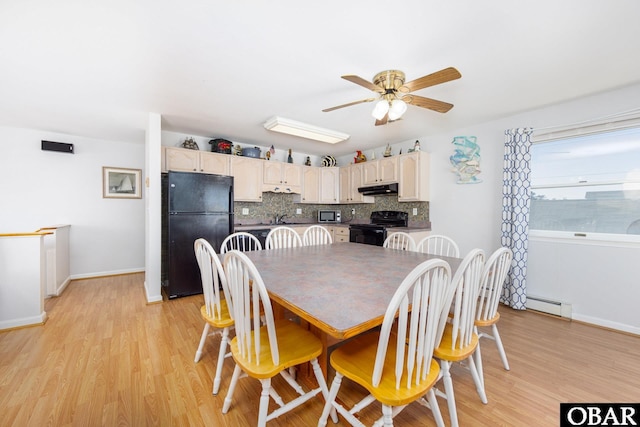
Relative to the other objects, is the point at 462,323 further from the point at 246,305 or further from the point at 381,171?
the point at 381,171

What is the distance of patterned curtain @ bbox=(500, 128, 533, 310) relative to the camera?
9.77 feet

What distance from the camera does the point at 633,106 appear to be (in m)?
2.45

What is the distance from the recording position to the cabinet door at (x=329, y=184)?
520 centimetres

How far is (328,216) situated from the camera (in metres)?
5.29

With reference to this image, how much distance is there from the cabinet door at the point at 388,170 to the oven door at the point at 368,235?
0.91 metres

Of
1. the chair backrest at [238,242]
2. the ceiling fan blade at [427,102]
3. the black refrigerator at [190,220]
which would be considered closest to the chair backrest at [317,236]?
the chair backrest at [238,242]

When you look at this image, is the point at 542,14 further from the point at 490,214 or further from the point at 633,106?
the point at 490,214

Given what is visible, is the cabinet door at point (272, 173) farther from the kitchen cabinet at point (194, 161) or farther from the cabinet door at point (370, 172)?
the cabinet door at point (370, 172)

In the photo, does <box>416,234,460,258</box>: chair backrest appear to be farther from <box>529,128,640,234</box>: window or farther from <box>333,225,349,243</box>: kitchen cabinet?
<box>333,225,349,243</box>: kitchen cabinet

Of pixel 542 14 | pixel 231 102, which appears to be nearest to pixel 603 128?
pixel 542 14

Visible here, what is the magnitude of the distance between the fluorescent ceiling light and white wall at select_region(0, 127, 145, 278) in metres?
2.94

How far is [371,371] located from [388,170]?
11.8 feet

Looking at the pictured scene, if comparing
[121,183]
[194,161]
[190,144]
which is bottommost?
[121,183]

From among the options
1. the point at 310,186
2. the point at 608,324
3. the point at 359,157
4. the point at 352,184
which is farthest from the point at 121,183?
the point at 608,324
